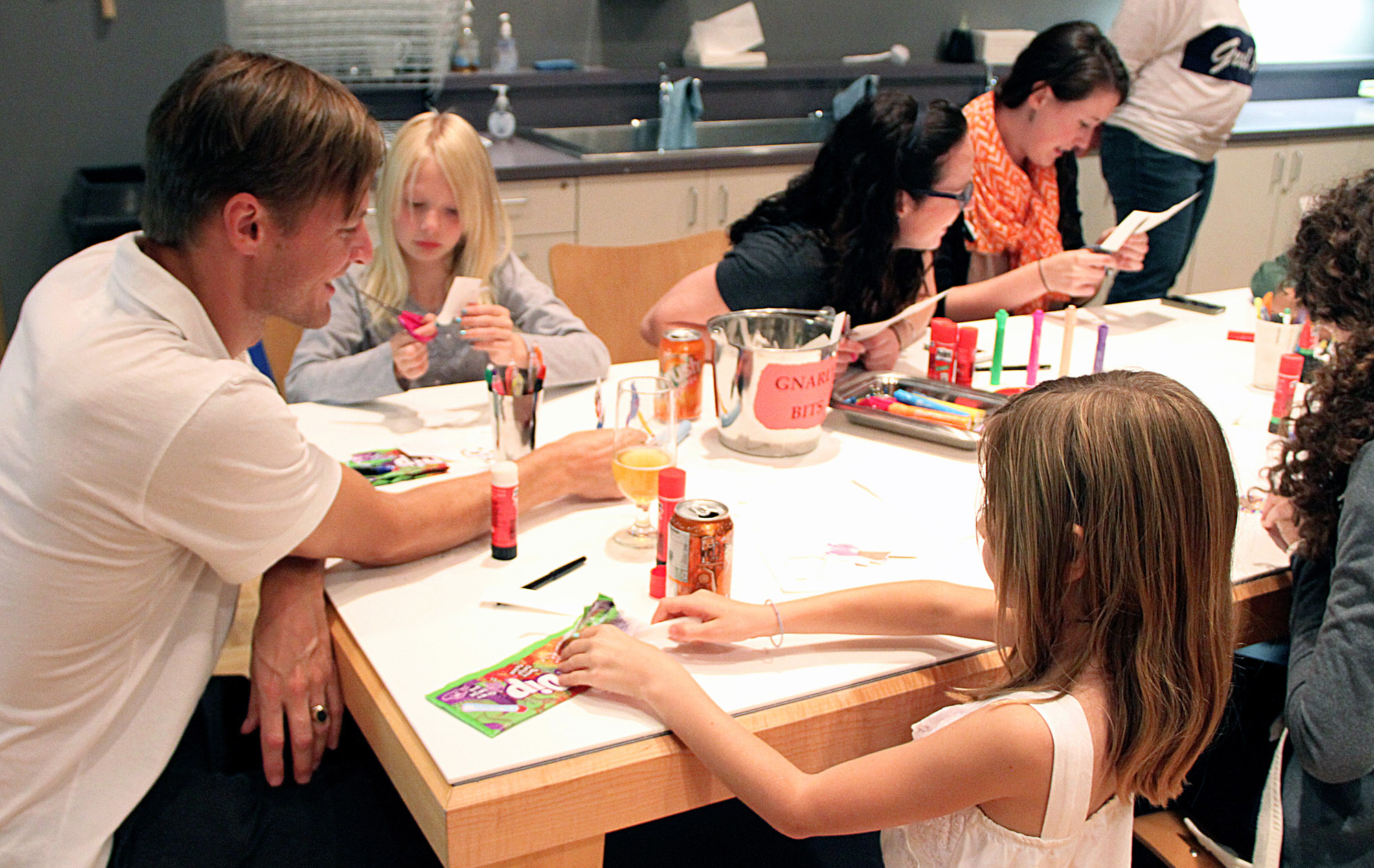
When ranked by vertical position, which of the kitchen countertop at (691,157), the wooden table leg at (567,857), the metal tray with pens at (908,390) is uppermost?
the kitchen countertop at (691,157)

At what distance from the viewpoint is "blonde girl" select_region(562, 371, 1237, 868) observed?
3.52ft

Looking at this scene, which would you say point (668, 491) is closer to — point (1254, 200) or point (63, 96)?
point (63, 96)

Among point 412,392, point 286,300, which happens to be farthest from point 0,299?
point 286,300

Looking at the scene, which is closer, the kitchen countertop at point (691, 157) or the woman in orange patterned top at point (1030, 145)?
the woman in orange patterned top at point (1030, 145)

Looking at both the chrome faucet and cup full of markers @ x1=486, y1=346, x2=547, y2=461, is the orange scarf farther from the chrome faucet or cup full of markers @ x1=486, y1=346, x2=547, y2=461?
cup full of markers @ x1=486, y1=346, x2=547, y2=461

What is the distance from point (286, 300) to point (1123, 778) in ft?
3.59

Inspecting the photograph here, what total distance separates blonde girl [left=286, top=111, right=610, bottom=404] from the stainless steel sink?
5.52 ft

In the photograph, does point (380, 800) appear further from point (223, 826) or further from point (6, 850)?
point (6, 850)

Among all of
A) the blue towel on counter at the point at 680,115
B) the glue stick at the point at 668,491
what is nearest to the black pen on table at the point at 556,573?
the glue stick at the point at 668,491

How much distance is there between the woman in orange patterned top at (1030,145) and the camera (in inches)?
117

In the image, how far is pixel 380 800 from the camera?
4.80 feet

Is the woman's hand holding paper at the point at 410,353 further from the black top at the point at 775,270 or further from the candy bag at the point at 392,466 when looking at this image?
the black top at the point at 775,270

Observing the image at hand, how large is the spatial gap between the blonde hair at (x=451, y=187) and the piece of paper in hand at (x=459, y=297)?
318 millimetres

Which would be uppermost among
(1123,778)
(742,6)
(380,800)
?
(742,6)
